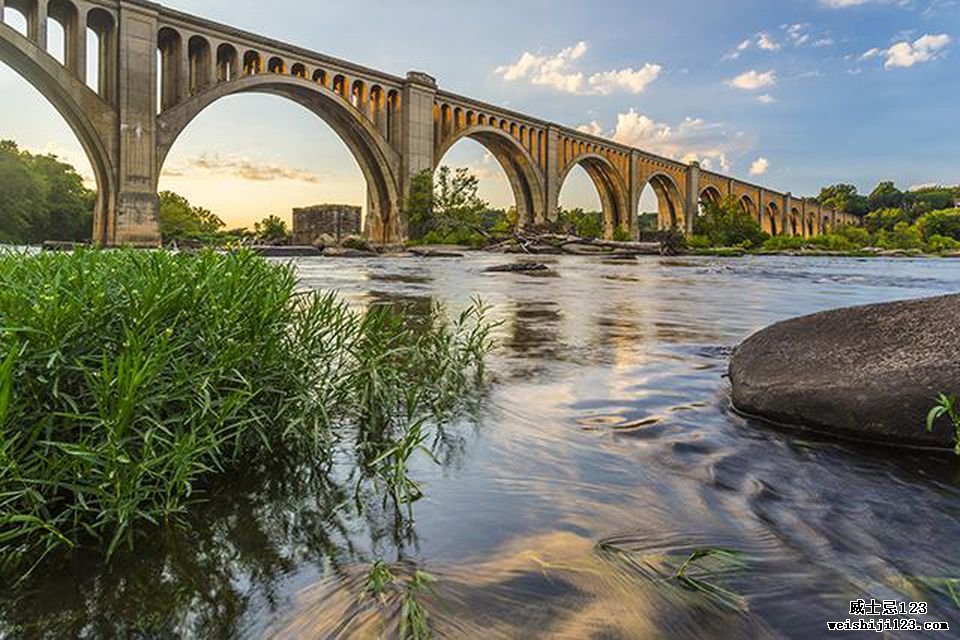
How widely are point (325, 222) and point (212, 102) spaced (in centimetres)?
1219

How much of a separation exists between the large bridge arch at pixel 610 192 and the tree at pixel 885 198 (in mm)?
81811

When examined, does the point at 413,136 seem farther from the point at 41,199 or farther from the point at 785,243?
the point at 785,243

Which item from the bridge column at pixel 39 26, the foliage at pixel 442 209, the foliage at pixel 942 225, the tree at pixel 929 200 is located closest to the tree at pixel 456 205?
the foliage at pixel 442 209

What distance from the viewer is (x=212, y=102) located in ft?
95.5

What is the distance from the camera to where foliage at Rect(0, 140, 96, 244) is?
123 ft

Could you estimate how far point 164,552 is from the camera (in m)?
1.41

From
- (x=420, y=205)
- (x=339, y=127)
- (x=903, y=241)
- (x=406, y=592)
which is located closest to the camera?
(x=406, y=592)

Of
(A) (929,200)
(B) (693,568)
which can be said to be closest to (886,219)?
(A) (929,200)

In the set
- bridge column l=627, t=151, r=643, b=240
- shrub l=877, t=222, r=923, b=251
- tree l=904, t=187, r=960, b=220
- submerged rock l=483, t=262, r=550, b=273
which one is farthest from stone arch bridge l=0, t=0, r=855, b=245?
tree l=904, t=187, r=960, b=220

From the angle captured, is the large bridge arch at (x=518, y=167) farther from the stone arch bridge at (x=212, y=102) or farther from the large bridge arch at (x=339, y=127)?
the large bridge arch at (x=339, y=127)

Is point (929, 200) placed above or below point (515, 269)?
above

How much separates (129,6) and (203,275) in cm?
2932

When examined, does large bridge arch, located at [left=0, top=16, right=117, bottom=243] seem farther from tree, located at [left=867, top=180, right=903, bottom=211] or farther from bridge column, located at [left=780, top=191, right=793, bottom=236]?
tree, located at [left=867, top=180, right=903, bottom=211]

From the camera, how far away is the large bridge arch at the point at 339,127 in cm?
2734
